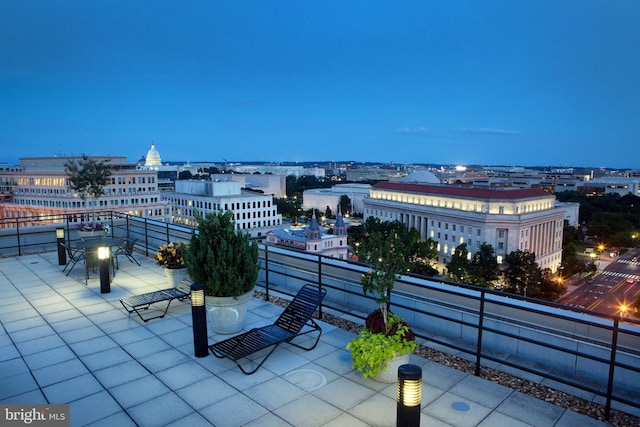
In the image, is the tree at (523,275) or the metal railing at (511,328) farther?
the tree at (523,275)

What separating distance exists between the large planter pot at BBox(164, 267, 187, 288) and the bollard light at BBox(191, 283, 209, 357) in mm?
4017

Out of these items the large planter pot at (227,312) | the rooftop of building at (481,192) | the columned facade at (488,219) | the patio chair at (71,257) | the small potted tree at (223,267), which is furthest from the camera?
the rooftop of building at (481,192)

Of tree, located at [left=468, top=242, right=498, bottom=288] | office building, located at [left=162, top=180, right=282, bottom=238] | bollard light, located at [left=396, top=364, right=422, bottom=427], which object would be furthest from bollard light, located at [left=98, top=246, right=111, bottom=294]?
office building, located at [left=162, top=180, right=282, bottom=238]

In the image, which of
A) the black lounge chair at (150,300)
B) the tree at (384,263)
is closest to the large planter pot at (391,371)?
Result: the tree at (384,263)

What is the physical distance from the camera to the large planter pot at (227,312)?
338 inches

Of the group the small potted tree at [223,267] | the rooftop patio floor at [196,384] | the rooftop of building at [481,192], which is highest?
the small potted tree at [223,267]

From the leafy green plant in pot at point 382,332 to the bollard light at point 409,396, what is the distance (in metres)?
1.73

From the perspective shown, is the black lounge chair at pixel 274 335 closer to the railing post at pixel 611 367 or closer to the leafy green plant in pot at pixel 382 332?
the leafy green plant in pot at pixel 382 332

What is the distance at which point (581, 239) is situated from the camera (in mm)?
107250

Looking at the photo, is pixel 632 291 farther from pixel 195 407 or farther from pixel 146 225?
pixel 195 407

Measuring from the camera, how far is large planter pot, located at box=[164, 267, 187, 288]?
11.5 meters

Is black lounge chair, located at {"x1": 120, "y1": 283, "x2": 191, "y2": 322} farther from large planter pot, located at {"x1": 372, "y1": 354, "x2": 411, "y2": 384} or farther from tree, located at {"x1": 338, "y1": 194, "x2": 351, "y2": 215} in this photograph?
tree, located at {"x1": 338, "y1": 194, "x2": 351, "y2": 215}

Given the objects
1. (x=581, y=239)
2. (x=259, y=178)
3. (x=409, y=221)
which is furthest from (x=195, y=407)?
(x=259, y=178)

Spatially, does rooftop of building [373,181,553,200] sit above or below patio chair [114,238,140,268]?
below
